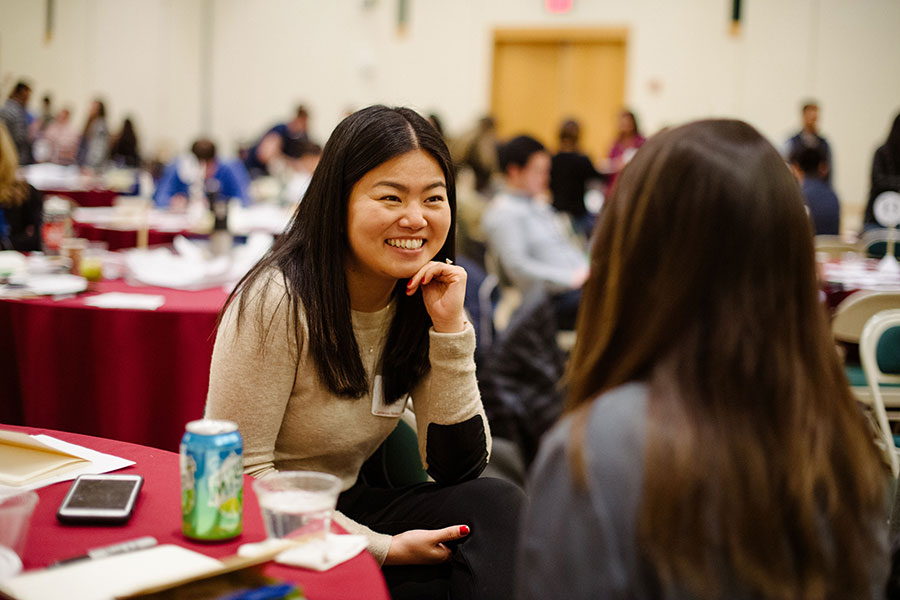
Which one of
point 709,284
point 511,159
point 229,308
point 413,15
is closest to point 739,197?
point 709,284

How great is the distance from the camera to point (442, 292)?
178 cm

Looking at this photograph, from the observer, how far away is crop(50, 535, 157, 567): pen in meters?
1.03

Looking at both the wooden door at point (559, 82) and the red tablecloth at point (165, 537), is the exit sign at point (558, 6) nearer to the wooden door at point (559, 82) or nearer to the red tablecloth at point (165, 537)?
the wooden door at point (559, 82)

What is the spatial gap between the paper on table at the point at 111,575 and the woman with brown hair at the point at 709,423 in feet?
1.30

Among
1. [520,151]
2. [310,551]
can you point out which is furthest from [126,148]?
[310,551]

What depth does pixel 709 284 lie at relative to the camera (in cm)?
85

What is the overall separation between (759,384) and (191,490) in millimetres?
706

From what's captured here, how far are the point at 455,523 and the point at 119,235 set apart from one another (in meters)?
3.95

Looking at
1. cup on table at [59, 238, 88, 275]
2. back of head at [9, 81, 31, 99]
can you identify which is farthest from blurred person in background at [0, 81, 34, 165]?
cup on table at [59, 238, 88, 275]

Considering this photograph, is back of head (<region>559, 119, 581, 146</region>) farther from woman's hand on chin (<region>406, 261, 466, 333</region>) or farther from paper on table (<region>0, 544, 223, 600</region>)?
paper on table (<region>0, 544, 223, 600</region>)

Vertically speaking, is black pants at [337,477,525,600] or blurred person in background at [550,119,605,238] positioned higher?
blurred person in background at [550,119,605,238]

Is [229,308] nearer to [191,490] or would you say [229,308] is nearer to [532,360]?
[191,490]

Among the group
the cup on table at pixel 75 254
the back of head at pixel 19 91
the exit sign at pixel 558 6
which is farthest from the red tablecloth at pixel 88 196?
the exit sign at pixel 558 6

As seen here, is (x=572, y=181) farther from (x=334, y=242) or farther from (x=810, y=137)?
(x=334, y=242)
